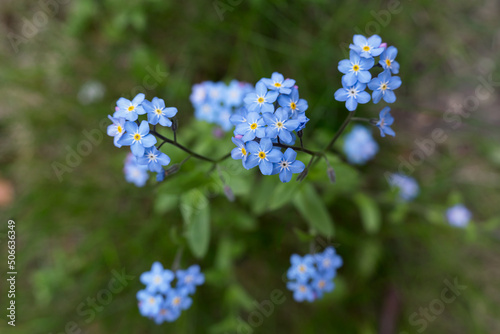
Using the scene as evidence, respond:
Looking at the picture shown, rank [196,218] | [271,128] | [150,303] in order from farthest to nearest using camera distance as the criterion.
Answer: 1. [196,218]
2. [150,303]
3. [271,128]

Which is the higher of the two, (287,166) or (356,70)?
(356,70)

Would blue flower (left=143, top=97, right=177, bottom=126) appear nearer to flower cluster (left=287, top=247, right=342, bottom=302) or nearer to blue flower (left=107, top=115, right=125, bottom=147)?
blue flower (left=107, top=115, right=125, bottom=147)

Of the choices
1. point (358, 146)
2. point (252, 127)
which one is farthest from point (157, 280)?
point (358, 146)

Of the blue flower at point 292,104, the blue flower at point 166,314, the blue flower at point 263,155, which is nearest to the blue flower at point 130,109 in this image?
the blue flower at point 263,155

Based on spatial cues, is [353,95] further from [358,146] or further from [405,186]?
[405,186]

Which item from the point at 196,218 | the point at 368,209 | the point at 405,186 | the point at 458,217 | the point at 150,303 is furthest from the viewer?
the point at 405,186

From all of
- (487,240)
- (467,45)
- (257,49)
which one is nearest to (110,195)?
(257,49)
